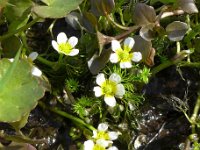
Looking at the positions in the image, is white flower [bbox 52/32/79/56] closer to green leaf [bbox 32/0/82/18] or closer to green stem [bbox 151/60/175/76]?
green leaf [bbox 32/0/82/18]

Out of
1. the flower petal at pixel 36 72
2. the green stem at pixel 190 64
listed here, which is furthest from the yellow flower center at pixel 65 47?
the green stem at pixel 190 64

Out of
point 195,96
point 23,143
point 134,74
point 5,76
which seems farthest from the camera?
point 195,96

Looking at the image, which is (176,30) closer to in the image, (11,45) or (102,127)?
(102,127)

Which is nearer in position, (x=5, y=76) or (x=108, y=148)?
(x=5, y=76)

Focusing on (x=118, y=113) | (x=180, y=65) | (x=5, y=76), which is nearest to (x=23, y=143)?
(x=5, y=76)

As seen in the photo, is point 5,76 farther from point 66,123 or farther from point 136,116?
point 136,116

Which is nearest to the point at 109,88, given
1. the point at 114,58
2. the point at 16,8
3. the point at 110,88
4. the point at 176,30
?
the point at 110,88

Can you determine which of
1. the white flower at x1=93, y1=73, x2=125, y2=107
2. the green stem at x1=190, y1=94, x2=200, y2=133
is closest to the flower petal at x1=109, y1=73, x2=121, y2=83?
the white flower at x1=93, y1=73, x2=125, y2=107
